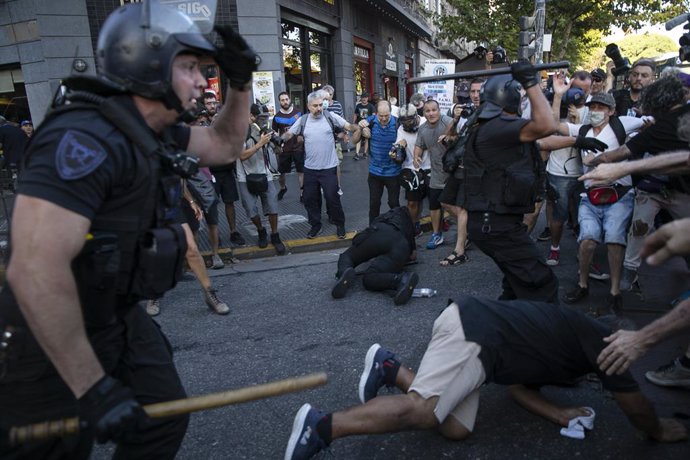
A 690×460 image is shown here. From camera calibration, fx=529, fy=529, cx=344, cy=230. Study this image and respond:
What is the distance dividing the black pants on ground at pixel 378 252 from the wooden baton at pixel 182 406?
9.78 feet

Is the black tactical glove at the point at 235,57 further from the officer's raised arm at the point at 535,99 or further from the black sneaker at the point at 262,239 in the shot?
the black sneaker at the point at 262,239

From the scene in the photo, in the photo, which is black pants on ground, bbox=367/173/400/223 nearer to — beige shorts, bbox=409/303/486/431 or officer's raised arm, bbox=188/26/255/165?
beige shorts, bbox=409/303/486/431

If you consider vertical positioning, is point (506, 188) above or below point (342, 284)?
above

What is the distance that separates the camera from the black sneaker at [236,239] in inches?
264

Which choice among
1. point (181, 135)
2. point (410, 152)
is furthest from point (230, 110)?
point (410, 152)

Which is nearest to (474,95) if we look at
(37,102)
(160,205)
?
(160,205)

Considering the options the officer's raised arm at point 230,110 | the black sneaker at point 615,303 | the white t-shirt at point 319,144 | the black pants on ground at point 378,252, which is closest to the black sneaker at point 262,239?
the white t-shirt at point 319,144

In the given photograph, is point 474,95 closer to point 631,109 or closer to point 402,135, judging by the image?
point 402,135

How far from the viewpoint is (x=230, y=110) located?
2162mm

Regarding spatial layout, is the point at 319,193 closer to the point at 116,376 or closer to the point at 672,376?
the point at 672,376

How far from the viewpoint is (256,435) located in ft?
9.13

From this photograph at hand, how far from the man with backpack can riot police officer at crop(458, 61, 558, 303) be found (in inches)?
126

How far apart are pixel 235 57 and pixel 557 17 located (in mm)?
19911

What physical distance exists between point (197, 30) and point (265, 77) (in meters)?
10.9
